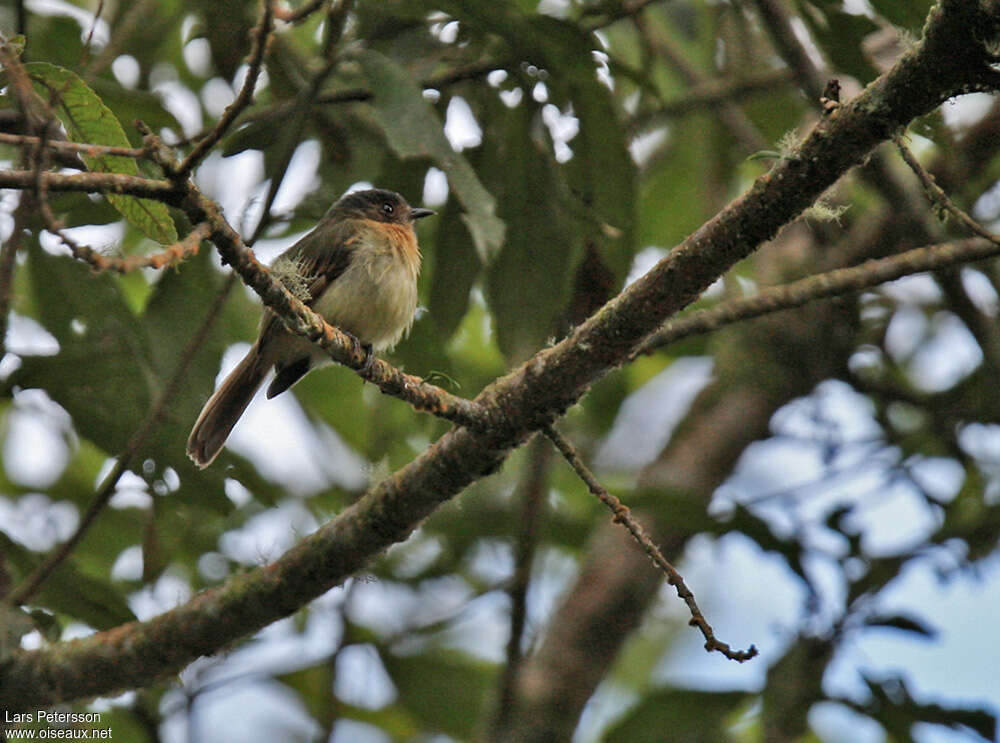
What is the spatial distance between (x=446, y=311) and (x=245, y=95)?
2096 millimetres

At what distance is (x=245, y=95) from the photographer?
1855 mm

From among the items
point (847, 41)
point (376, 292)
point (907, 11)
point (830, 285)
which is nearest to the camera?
point (907, 11)

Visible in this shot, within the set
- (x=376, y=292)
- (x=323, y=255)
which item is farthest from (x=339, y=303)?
(x=323, y=255)

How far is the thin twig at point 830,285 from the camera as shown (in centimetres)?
324

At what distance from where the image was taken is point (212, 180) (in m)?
4.48

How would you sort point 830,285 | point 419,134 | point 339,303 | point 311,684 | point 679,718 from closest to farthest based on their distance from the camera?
1. point 419,134
2. point 830,285
3. point 339,303
4. point 679,718
5. point 311,684

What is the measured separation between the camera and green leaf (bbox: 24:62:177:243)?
2.40m

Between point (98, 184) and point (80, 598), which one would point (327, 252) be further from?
point (98, 184)

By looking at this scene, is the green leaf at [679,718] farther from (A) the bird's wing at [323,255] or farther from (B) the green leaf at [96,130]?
(B) the green leaf at [96,130]

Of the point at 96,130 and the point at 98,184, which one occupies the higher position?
the point at 96,130

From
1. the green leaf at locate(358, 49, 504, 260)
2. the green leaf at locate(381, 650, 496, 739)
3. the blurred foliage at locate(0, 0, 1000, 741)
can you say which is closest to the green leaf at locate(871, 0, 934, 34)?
the blurred foliage at locate(0, 0, 1000, 741)

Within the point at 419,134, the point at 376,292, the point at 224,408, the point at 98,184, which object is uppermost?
the point at 376,292

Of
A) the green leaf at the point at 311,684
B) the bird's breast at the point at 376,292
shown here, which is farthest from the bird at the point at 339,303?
the green leaf at the point at 311,684

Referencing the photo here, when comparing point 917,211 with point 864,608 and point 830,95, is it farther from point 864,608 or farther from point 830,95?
point 830,95
